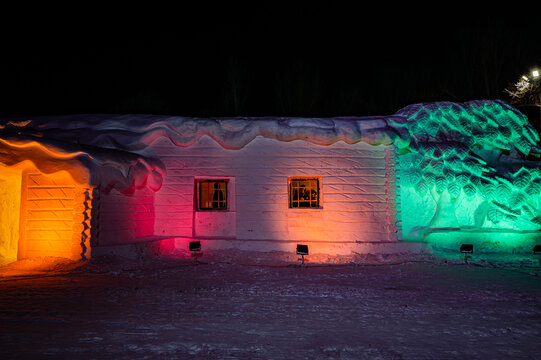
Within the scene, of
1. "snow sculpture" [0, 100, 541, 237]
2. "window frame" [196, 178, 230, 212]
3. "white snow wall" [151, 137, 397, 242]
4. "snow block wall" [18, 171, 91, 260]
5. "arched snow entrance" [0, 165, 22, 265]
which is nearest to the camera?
"snow block wall" [18, 171, 91, 260]

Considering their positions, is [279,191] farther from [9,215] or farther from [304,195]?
[9,215]

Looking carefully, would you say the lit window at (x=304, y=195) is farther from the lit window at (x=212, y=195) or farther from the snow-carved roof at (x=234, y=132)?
the lit window at (x=212, y=195)

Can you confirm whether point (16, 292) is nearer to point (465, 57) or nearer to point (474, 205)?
point (474, 205)

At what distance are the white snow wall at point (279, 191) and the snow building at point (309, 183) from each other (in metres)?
0.03

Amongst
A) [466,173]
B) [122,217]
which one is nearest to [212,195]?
[122,217]

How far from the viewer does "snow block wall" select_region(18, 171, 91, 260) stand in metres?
8.46

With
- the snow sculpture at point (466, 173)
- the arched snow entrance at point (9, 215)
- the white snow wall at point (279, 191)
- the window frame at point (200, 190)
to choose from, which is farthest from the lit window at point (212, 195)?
the snow sculpture at point (466, 173)

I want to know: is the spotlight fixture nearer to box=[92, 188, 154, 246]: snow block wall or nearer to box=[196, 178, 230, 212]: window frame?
box=[92, 188, 154, 246]: snow block wall

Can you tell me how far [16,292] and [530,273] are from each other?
10594mm

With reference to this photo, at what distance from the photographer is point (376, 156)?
10938mm

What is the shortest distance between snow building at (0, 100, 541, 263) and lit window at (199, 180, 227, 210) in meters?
0.03

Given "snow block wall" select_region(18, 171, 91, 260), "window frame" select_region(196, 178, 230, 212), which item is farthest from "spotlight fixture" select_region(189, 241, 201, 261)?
"snow block wall" select_region(18, 171, 91, 260)

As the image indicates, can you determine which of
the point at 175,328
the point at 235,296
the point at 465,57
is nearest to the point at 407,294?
the point at 235,296

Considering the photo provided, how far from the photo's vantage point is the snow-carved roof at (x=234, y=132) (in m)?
9.52
